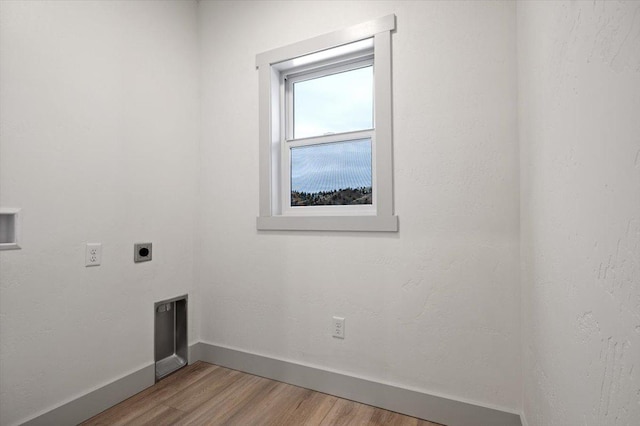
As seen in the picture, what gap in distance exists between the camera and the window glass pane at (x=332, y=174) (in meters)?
1.94

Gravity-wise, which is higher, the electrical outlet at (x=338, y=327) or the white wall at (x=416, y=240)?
the white wall at (x=416, y=240)

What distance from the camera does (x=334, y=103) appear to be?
2057 mm

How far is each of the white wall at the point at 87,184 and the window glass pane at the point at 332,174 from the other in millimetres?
788

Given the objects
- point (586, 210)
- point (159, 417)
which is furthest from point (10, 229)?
point (586, 210)

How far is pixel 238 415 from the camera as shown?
166cm

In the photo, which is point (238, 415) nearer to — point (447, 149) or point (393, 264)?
point (393, 264)

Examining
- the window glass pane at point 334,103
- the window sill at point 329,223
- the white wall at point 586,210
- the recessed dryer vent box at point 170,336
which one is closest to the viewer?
→ the white wall at point 586,210

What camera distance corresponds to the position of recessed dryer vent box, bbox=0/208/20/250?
4.56 feet

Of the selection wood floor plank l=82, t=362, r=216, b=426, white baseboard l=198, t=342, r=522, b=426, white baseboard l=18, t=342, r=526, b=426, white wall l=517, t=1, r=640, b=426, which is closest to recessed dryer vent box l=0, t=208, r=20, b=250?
white baseboard l=18, t=342, r=526, b=426

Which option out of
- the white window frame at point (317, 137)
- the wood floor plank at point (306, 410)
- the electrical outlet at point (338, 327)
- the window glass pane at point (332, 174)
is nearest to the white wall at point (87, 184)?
the white window frame at point (317, 137)

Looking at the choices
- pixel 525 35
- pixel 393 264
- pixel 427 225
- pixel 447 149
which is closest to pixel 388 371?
pixel 393 264

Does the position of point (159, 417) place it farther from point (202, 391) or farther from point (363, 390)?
point (363, 390)

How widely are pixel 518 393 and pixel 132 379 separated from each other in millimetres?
2006

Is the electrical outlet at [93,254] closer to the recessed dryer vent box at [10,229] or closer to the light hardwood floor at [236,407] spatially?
the recessed dryer vent box at [10,229]
